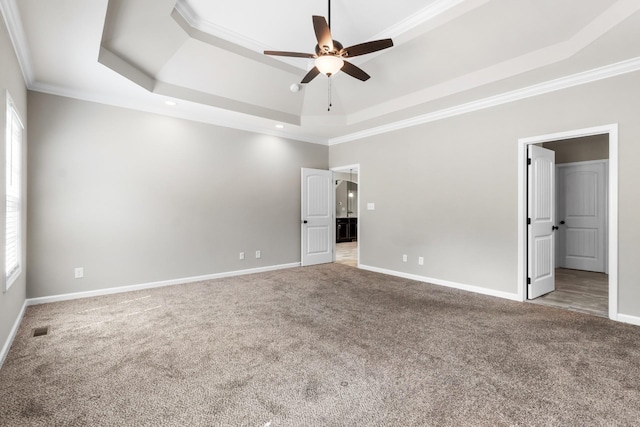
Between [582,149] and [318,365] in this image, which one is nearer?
[318,365]

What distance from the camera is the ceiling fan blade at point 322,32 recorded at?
2287mm

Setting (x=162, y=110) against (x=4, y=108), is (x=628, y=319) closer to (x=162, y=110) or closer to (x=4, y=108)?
(x=4, y=108)

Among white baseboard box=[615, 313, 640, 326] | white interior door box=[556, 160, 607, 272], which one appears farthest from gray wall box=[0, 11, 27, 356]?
white interior door box=[556, 160, 607, 272]

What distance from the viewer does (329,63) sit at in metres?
2.72

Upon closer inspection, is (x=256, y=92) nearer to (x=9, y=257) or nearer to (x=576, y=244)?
(x=9, y=257)

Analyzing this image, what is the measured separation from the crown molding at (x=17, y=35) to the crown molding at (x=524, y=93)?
15.2 feet

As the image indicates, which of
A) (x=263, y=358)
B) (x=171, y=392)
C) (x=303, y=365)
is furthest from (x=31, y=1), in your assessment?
(x=303, y=365)

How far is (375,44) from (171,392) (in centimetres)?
308

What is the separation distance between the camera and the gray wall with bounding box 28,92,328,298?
3.71m

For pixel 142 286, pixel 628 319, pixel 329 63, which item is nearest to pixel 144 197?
pixel 142 286

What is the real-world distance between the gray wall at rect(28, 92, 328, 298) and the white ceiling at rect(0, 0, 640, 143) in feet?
1.36

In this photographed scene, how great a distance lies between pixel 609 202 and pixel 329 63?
3.32 m

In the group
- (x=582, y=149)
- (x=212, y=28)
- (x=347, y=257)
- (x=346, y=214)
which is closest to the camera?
(x=212, y=28)

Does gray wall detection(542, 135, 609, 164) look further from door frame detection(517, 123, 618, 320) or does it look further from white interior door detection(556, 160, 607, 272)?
door frame detection(517, 123, 618, 320)
